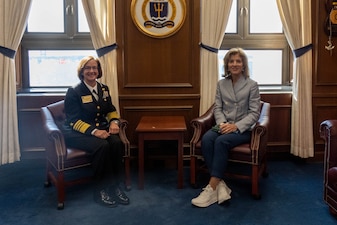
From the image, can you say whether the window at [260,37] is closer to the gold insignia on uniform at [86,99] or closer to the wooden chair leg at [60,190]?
the gold insignia on uniform at [86,99]

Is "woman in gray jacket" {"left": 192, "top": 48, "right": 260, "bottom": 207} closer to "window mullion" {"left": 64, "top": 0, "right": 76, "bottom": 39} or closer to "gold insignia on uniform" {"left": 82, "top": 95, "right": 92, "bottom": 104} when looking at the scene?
"gold insignia on uniform" {"left": 82, "top": 95, "right": 92, "bottom": 104}

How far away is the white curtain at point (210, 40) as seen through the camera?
3.71 metres

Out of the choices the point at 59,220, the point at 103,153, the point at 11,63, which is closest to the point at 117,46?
the point at 11,63

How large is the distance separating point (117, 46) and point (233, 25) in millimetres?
1333

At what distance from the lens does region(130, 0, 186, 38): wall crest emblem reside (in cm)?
373

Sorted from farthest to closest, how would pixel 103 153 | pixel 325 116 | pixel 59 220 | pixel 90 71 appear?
pixel 325 116
pixel 90 71
pixel 103 153
pixel 59 220

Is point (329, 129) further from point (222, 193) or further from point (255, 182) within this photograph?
point (222, 193)

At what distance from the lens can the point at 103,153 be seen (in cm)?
288

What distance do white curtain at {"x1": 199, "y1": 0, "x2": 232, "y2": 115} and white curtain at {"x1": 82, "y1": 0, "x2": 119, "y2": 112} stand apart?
2.92 ft

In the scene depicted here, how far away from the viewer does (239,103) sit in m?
3.22

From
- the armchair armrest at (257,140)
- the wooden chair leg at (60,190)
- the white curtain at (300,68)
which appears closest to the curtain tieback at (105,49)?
the wooden chair leg at (60,190)

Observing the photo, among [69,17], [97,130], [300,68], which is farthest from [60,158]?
[300,68]

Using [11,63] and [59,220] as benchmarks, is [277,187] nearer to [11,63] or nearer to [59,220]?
[59,220]

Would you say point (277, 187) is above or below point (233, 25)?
below
